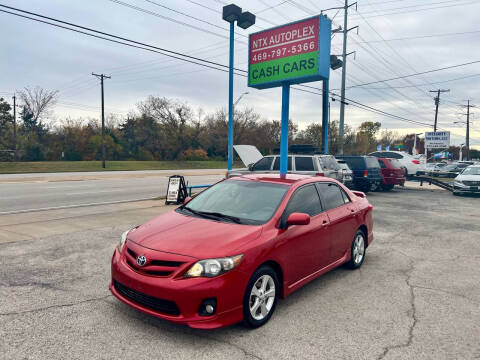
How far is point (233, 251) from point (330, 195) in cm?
228

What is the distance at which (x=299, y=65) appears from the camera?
34.9 feet

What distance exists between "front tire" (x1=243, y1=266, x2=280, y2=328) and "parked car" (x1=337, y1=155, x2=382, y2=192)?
1441 centimetres

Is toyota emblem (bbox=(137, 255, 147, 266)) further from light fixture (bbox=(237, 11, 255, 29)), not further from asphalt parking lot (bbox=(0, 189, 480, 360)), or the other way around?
light fixture (bbox=(237, 11, 255, 29))

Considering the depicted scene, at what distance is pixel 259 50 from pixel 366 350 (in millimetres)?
10393

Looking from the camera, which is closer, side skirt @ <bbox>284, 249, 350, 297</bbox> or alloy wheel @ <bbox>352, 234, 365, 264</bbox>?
side skirt @ <bbox>284, 249, 350, 297</bbox>

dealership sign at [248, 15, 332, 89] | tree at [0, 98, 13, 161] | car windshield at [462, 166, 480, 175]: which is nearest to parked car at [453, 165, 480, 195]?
car windshield at [462, 166, 480, 175]

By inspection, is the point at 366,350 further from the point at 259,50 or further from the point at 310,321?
the point at 259,50

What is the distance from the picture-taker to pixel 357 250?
18.2ft

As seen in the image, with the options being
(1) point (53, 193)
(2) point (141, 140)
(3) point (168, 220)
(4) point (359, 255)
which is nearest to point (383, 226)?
(4) point (359, 255)

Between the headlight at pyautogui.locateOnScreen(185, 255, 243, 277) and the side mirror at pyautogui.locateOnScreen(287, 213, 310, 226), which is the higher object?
the side mirror at pyautogui.locateOnScreen(287, 213, 310, 226)

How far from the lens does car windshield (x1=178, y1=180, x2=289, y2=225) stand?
4.08 m

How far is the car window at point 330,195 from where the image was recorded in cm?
491

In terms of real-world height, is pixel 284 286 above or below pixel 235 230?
→ below

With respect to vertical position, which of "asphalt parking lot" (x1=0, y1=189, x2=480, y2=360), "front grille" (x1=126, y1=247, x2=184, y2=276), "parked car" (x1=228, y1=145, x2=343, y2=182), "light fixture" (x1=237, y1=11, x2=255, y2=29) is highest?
"light fixture" (x1=237, y1=11, x2=255, y2=29)
